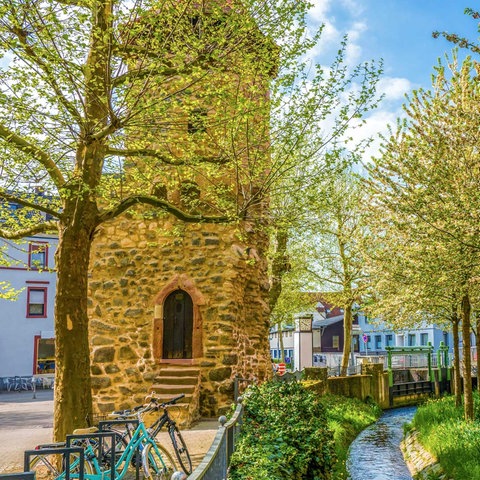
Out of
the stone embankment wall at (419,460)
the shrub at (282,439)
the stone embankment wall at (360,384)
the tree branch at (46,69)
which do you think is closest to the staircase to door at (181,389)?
the shrub at (282,439)

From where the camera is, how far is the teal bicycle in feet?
19.5

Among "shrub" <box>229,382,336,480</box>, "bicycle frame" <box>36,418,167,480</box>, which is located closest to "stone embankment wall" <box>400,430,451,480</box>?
"shrub" <box>229,382,336,480</box>

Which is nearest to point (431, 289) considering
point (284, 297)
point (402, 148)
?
point (402, 148)

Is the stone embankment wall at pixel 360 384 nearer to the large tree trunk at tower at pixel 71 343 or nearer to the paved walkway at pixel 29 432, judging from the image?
the paved walkway at pixel 29 432

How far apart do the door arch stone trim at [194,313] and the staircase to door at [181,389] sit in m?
0.33

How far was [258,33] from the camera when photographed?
383 inches

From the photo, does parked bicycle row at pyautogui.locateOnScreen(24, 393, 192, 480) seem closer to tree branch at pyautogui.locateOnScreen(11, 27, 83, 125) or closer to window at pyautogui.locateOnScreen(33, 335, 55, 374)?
tree branch at pyautogui.locateOnScreen(11, 27, 83, 125)

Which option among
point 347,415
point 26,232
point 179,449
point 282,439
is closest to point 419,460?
point 347,415

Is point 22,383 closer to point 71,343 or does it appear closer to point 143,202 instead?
point 143,202

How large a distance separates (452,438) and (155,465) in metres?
8.02

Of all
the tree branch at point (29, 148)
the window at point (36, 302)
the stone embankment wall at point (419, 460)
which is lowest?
the stone embankment wall at point (419, 460)

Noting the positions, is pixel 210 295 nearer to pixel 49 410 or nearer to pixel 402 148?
pixel 402 148

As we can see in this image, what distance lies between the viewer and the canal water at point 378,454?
13.6 meters

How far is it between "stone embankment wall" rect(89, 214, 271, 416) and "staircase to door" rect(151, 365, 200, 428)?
25cm
